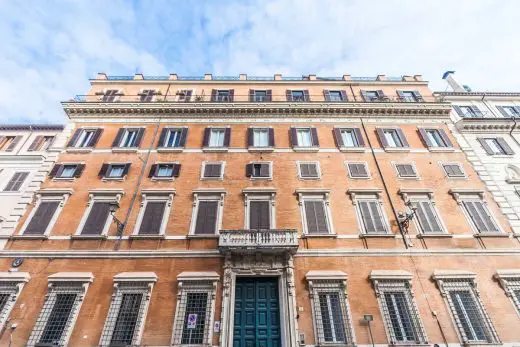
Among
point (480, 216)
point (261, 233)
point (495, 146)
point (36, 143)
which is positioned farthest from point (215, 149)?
point (495, 146)

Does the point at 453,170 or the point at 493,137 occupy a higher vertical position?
the point at 493,137

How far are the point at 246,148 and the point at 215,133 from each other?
9.38 feet

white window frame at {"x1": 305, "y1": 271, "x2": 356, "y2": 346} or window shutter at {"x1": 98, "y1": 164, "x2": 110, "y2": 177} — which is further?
window shutter at {"x1": 98, "y1": 164, "x2": 110, "y2": 177}

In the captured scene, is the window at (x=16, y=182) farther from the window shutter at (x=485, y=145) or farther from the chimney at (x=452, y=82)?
the chimney at (x=452, y=82)

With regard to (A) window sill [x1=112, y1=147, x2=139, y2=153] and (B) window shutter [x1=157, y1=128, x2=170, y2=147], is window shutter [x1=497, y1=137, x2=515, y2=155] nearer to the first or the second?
(B) window shutter [x1=157, y1=128, x2=170, y2=147]

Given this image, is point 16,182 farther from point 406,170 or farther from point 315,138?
point 406,170

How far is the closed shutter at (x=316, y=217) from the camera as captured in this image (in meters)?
16.4

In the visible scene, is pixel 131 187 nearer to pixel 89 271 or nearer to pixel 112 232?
pixel 112 232

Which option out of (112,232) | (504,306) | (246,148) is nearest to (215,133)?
(246,148)

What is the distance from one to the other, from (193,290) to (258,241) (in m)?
3.96

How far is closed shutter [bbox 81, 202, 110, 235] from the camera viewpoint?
1630cm

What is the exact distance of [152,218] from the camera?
55.4 ft

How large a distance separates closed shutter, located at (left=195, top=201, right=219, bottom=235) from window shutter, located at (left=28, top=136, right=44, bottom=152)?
15.4 m

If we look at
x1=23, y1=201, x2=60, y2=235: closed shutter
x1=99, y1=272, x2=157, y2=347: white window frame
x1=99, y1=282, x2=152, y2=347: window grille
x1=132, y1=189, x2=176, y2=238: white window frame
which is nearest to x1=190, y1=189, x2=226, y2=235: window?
x1=132, y1=189, x2=176, y2=238: white window frame
